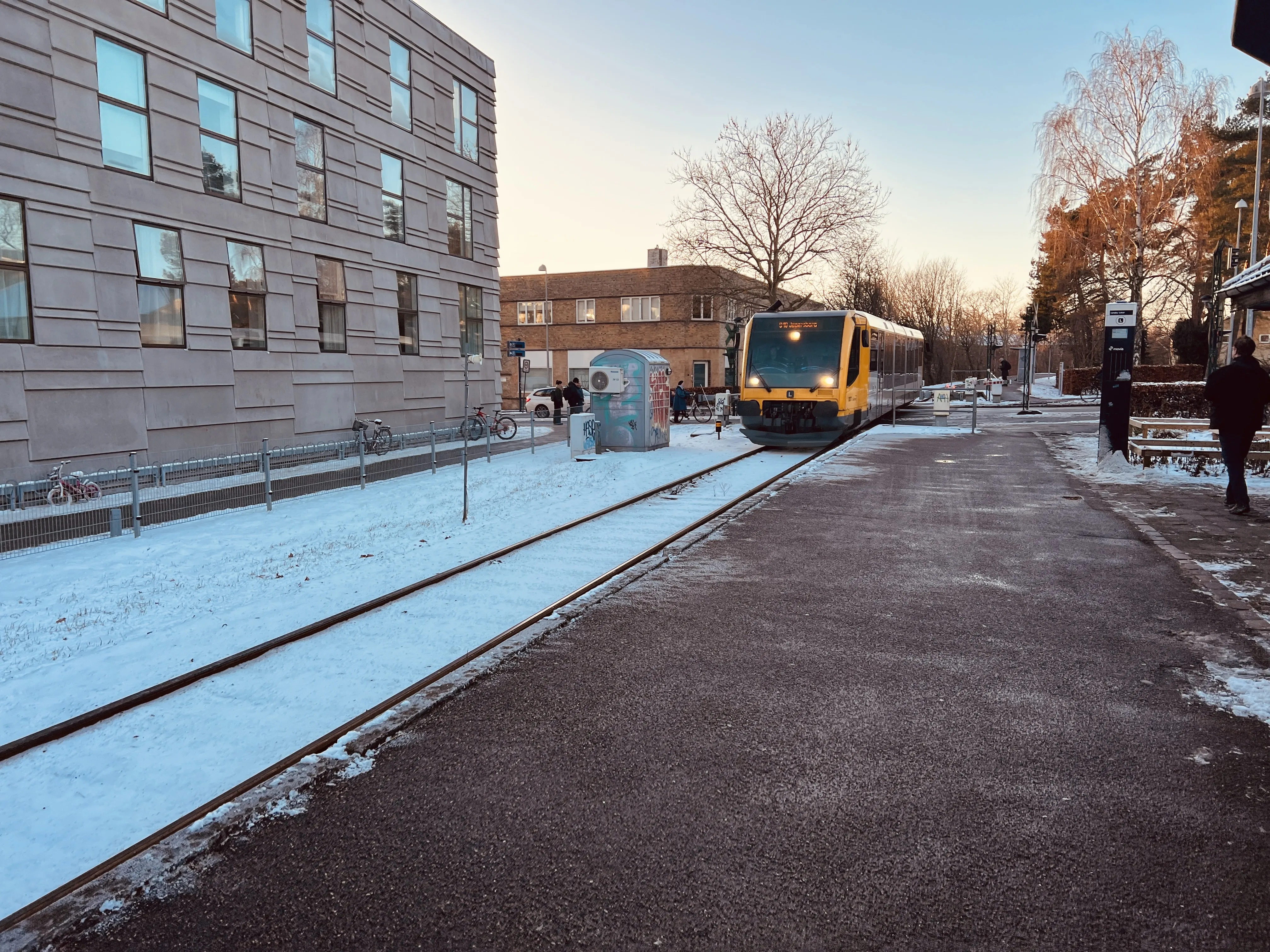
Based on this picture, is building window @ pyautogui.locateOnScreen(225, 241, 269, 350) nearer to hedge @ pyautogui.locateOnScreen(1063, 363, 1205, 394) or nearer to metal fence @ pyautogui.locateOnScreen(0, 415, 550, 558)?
metal fence @ pyautogui.locateOnScreen(0, 415, 550, 558)

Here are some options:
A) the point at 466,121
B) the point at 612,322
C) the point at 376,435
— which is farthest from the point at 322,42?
the point at 612,322

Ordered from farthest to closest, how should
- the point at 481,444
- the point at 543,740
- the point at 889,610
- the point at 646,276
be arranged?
the point at 646,276
the point at 481,444
the point at 889,610
the point at 543,740

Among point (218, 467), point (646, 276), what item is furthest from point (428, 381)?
point (646, 276)

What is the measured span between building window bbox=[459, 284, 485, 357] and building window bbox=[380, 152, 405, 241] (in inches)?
128

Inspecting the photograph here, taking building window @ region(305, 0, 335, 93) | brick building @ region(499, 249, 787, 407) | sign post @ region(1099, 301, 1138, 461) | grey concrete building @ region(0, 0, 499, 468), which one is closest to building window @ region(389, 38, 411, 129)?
grey concrete building @ region(0, 0, 499, 468)

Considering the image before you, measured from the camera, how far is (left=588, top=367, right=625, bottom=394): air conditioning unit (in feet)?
62.6

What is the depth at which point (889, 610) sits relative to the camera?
6.46 meters

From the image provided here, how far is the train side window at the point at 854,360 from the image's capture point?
19.1 metres

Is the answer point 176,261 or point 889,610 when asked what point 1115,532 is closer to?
point 889,610

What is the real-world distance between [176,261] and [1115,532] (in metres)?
15.5

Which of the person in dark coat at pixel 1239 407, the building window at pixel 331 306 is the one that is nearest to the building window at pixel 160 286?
the building window at pixel 331 306

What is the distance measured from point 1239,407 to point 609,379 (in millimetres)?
12015

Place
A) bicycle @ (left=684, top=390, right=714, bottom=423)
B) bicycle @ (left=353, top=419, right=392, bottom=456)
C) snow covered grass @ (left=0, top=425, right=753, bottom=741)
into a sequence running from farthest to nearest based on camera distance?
bicycle @ (left=684, top=390, right=714, bottom=423) < bicycle @ (left=353, top=419, right=392, bottom=456) < snow covered grass @ (left=0, top=425, right=753, bottom=741)

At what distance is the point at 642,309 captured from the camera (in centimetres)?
5728
